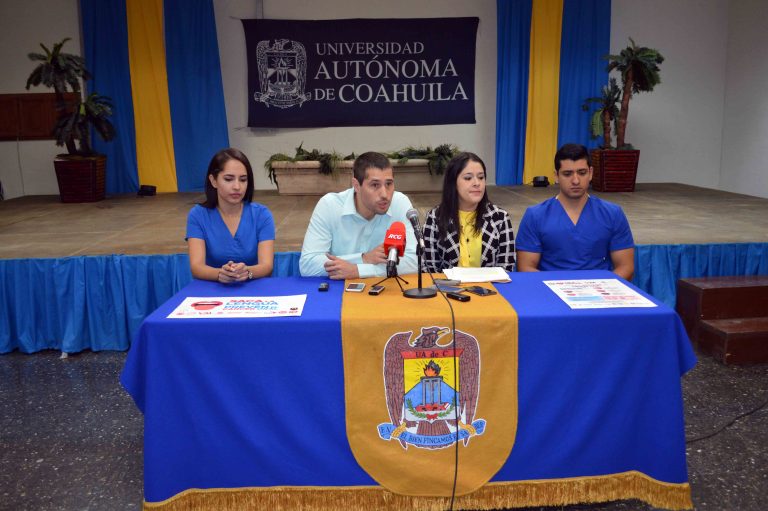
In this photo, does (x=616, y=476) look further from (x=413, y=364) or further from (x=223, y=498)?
(x=223, y=498)

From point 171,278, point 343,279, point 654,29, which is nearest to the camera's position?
point 343,279

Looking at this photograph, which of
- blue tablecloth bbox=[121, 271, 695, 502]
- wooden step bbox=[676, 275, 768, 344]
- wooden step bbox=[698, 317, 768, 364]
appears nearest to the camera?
blue tablecloth bbox=[121, 271, 695, 502]

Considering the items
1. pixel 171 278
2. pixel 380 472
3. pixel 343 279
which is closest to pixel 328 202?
pixel 343 279

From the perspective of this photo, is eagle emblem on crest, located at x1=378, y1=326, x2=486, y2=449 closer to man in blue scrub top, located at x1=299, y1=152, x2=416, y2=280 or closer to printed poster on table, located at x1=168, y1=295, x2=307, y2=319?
printed poster on table, located at x1=168, y1=295, x2=307, y2=319

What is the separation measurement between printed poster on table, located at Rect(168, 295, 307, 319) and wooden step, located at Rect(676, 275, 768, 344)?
7.92ft

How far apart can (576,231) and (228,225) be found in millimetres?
1467

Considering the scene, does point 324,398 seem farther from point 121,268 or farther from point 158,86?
point 158,86

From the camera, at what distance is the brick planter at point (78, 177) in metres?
6.24

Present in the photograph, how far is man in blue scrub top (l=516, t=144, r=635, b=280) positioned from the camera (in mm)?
2516

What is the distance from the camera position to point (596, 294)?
1.86m

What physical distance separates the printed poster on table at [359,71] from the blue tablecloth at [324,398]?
614 centimetres

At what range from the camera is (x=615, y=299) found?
1.80 m

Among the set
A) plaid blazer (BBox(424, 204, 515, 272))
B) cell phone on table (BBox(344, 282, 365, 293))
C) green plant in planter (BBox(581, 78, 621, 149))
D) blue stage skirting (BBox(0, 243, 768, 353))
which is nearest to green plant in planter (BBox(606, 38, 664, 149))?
green plant in planter (BBox(581, 78, 621, 149))

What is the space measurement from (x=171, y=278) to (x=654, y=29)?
6754mm
